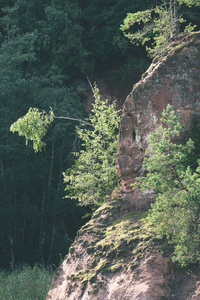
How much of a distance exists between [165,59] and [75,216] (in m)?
12.6

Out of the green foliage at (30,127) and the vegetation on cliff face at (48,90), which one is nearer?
the green foliage at (30,127)

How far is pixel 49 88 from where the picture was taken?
18688mm

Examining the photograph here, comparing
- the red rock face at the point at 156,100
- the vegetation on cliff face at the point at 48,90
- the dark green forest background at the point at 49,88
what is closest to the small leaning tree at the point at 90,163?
the red rock face at the point at 156,100

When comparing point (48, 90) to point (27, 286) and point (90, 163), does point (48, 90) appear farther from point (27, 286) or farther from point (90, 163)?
point (27, 286)

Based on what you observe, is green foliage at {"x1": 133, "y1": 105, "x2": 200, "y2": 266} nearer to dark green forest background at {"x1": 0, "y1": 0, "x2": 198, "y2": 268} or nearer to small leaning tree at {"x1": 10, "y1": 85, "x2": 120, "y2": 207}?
small leaning tree at {"x1": 10, "y1": 85, "x2": 120, "y2": 207}

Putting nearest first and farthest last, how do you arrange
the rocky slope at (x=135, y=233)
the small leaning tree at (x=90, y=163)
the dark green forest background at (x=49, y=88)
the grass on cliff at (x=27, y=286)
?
the rocky slope at (x=135, y=233) → the grass on cliff at (x=27, y=286) → the small leaning tree at (x=90, y=163) → the dark green forest background at (x=49, y=88)

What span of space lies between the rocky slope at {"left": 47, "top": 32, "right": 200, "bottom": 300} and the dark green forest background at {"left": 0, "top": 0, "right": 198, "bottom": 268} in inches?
290

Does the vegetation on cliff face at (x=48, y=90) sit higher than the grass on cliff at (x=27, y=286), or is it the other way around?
the vegetation on cliff face at (x=48, y=90)

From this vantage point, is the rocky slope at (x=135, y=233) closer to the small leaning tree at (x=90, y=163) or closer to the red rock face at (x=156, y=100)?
the red rock face at (x=156, y=100)

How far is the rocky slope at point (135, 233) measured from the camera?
651cm

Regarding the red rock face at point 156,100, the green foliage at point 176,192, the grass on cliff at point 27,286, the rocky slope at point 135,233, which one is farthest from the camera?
the grass on cliff at point 27,286

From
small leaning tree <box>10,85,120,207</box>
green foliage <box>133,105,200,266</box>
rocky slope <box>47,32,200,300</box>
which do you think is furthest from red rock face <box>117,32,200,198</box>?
small leaning tree <box>10,85,120,207</box>

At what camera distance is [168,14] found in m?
10.3

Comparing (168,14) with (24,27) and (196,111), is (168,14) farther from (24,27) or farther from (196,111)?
(24,27)
